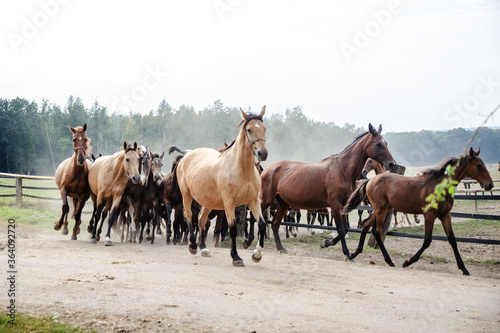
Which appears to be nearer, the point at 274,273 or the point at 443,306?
the point at 443,306

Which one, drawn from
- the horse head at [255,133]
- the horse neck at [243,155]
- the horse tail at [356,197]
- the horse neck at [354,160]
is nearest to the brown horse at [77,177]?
the horse neck at [243,155]

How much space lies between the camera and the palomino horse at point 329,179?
31.0 ft

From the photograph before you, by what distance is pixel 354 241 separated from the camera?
12.9 meters

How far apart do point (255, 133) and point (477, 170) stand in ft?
13.4

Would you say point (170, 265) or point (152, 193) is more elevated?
point (152, 193)

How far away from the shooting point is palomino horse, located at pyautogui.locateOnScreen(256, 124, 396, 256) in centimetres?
945

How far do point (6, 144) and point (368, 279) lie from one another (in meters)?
42.5

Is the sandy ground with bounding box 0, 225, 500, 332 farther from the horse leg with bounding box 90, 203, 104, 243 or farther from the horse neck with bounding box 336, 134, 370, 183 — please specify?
the horse leg with bounding box 90, 203, 104, 243

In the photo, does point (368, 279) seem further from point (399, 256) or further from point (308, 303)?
A: point (399, 256)

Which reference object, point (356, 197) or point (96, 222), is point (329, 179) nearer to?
point (356, 197)

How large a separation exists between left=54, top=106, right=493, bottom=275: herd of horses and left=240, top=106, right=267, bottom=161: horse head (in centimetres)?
2

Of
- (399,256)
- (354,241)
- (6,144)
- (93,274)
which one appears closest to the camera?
(93,274)

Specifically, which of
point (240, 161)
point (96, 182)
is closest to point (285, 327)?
point (240, 161)

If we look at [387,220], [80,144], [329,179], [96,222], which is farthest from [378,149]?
[80,144]
